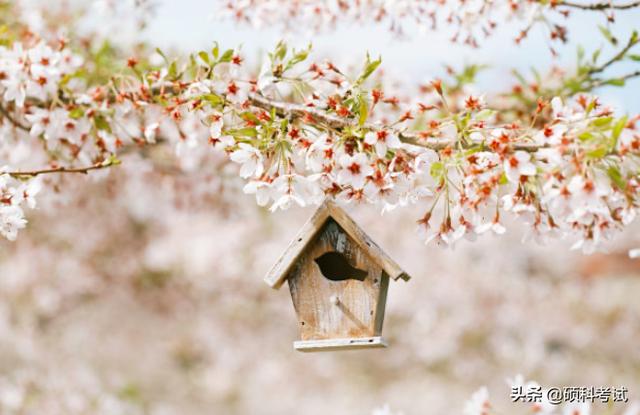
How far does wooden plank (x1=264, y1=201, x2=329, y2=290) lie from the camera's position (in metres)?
2.32

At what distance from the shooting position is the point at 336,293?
2.42m

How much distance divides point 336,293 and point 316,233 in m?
0.19

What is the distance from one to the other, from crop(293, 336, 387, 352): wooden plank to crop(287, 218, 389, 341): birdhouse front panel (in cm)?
4

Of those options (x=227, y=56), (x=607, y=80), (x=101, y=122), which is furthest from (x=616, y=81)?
(x=101, y=122)

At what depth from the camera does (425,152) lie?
86.0 inches

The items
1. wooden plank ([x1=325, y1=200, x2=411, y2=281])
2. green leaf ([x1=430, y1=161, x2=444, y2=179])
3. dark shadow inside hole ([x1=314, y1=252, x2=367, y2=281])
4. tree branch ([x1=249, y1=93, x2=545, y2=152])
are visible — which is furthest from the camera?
dark shadow inside hole ([x1=314, y1=252, x2=367, y2=281])

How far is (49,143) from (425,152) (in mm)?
1371

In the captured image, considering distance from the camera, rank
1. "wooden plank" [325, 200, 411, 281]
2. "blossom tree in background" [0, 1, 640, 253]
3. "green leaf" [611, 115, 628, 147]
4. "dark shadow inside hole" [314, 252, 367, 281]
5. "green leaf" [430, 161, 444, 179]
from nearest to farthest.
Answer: "green leaf" [611, 115, 628, 147]
"blossom tree in background" [0, 1, 640, 253]
"green leaf" [430, 161, 444, 179]
"wooden plank" [325, 200, 411, 281]
"dark shadow inside hole" [314, 252, 367, 281]

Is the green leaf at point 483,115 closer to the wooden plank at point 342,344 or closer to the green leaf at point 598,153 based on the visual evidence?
the green leaf at point 598,153

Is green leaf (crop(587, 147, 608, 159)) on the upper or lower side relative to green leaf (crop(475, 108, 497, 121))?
lower

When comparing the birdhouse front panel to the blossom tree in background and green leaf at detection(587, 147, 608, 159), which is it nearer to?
the blossom tree in background

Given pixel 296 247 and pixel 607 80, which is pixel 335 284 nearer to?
pixel 296 247

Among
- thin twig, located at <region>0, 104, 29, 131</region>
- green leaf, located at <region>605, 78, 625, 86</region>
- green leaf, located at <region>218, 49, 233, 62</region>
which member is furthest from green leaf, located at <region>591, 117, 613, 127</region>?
thin twig, located at <region>0, 104, 29, 131</region>

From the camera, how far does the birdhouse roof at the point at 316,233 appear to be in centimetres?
231
